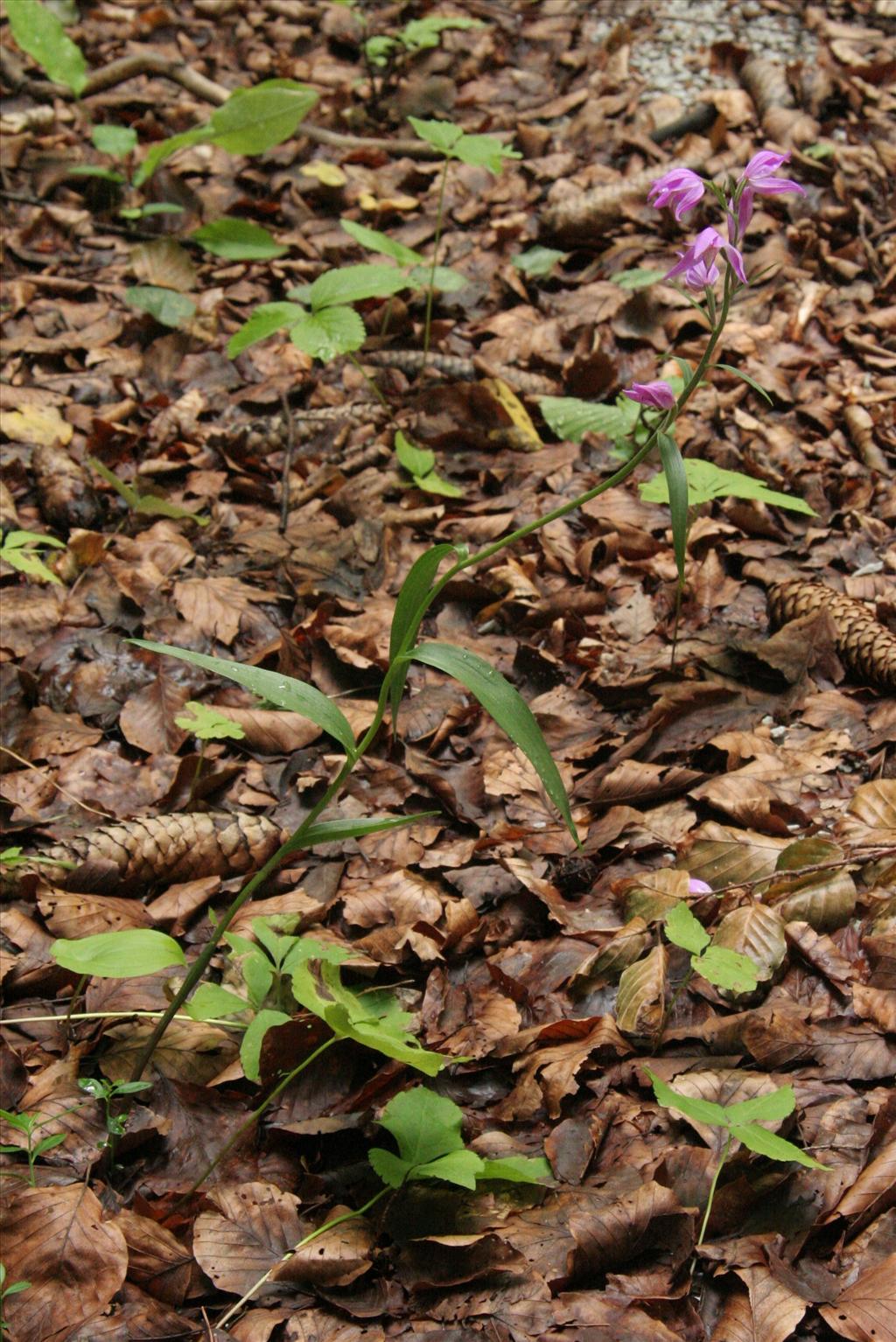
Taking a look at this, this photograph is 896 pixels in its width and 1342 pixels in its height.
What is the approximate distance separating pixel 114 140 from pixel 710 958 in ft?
12.5

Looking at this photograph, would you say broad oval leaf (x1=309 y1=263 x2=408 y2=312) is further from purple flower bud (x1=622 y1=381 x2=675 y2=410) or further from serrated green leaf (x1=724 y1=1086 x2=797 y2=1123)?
serrated green leaf (x1=724 y1=1086 x2=797 y2=1123)

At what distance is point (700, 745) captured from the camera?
2244 millimetres

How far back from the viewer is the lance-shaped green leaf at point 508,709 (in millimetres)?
1273

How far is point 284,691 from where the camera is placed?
1328 millimetres

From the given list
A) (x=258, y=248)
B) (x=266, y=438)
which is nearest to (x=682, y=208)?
(x=266, y=438)

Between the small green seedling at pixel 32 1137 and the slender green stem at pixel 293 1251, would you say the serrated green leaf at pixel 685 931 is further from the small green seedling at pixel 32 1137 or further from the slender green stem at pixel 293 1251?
the small green seedling at pixel 32 1137

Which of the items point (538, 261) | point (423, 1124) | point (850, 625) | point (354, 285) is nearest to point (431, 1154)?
point (423, 1124)

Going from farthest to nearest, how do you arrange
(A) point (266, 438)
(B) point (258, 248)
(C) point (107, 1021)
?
1. (B) point (258, 248)
2. (A) point (266, 438)
3. (C) point (107, 1021)

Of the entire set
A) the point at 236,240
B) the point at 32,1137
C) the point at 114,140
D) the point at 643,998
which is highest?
the point at 114,140

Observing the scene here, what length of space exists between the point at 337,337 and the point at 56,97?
285 centimetres

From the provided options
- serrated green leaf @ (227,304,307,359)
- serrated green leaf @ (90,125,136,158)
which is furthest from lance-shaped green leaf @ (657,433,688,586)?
serrated green leaf @ (90,125,136,158)

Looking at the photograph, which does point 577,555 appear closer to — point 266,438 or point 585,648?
point 585,648

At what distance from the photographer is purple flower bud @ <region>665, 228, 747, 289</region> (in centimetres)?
124

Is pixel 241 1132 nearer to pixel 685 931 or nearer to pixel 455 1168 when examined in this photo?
pixel 455 1168
